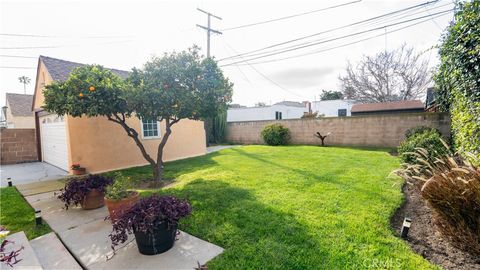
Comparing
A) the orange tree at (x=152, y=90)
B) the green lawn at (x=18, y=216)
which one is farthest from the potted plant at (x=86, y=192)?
the orange tree at (x=152, y=90)

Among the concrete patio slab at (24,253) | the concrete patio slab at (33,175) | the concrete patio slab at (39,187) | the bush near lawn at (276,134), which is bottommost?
the concrete patio slab at (33,175)

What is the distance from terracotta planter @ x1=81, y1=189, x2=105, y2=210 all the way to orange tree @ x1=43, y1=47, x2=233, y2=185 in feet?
6.76

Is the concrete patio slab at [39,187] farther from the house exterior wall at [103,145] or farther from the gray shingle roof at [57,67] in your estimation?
the gray shingle roof at [57,67]

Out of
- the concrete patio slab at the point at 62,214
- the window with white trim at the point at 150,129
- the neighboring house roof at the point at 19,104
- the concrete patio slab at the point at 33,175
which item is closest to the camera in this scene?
the concrete patio slab at the point at 62,214

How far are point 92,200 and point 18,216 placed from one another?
121cm

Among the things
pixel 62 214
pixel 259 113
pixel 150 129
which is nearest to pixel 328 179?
pixel 62 214

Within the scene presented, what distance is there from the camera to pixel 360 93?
19141 mm

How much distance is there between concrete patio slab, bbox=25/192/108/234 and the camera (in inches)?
143

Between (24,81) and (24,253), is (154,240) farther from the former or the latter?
(24,81)

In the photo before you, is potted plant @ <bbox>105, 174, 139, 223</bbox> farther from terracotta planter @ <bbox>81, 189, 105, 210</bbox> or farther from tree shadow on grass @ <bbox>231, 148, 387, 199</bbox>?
tree shadow on grass @ <bbox>231, 148, 387, 199</bbox>

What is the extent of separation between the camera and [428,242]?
2.74 m

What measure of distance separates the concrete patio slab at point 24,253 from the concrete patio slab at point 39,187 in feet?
10.2

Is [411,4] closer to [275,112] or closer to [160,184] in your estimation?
[160,184]

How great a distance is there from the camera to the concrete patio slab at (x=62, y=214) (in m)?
3.62
